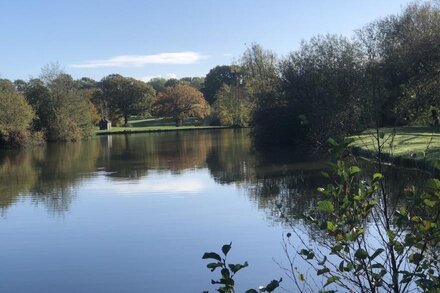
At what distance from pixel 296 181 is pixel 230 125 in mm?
55319

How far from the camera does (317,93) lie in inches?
1217

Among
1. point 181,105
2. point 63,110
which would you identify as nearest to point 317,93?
point 63,110

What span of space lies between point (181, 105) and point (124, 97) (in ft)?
31.1

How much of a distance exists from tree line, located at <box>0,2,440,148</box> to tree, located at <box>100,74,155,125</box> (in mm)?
2625

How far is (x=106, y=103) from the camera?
266 feet

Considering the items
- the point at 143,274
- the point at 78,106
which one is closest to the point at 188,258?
the point at 143,274

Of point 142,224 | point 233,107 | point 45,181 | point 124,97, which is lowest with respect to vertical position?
point 142,224

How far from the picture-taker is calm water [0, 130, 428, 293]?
7961 millimetres

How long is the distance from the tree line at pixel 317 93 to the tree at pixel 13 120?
0.10 m

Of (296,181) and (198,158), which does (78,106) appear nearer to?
(198,158)

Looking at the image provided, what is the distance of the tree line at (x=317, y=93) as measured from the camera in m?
11.0

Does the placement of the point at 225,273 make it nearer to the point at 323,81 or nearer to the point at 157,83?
the point at 323,81

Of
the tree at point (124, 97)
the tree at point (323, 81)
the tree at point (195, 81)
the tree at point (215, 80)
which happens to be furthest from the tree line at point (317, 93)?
the tree at point (195, 81)

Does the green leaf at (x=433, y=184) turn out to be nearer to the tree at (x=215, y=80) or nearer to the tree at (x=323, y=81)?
the tree at (x=323, y=81)
